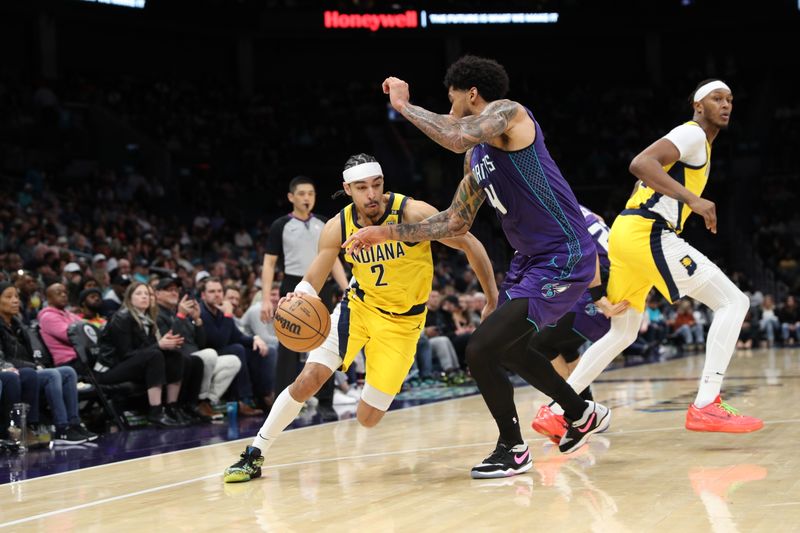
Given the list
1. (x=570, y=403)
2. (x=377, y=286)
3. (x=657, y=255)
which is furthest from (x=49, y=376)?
(x=657, y=255)

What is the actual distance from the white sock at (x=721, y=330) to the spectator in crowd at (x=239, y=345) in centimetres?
473

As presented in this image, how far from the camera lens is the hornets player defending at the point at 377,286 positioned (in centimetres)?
559

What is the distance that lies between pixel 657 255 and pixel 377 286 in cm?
169

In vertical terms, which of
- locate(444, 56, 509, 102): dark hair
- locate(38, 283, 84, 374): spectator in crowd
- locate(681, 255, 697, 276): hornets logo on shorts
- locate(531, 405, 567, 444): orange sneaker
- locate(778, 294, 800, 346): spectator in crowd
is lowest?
locate(778, 294, 800, 346): spectator in crowd

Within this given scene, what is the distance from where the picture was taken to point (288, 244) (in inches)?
332

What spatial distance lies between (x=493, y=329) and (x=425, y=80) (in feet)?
78.6

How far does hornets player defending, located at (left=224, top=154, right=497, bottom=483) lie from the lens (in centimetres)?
559

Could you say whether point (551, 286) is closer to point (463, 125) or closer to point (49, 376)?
point (463, 125)

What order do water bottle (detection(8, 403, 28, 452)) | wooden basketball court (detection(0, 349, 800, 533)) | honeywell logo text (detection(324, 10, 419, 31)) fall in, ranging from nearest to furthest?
wooden basketball court (detection(0, 349, 800, 533)) → water bottle (detection(8, 403, 28, 452)) → honeywell logo text (detection(324, 10, 419, 31))

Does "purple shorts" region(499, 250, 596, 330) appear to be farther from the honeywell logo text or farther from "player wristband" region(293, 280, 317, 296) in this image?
the honeywell logo text

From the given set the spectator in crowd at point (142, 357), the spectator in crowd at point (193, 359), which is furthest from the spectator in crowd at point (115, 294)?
the spectator in crowd at point (142, 357)

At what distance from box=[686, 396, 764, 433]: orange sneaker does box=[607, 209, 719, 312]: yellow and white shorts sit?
68 cm

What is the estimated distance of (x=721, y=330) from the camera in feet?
19.3

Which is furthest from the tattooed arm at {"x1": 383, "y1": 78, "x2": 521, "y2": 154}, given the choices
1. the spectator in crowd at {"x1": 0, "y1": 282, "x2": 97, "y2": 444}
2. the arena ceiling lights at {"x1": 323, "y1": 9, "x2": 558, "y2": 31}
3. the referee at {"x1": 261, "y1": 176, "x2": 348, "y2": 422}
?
the arena ceiling lights at {"x1": 323, "y1": 9, "x2": 558, "y2": 31}
